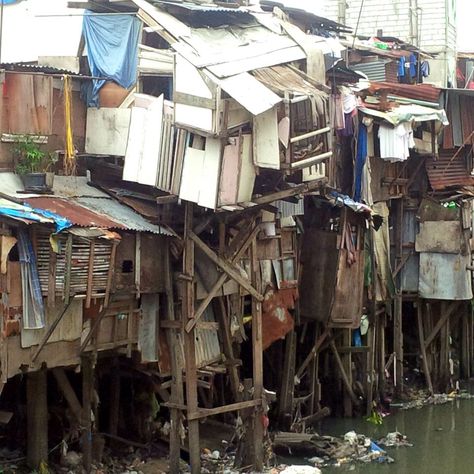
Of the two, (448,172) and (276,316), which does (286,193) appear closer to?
(276,316)

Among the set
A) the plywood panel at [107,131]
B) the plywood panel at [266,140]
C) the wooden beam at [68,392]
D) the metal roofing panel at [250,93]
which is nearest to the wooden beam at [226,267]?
the plywood panel at [266,140]

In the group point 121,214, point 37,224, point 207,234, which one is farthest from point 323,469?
point 37,224

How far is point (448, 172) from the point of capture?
2075cm

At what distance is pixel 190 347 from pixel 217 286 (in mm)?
915

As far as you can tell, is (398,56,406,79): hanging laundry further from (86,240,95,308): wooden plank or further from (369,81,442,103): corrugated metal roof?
(86,240,95,308): wooden plank

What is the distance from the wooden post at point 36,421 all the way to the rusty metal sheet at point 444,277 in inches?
407

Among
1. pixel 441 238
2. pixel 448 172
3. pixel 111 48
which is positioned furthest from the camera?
pixel 448 172

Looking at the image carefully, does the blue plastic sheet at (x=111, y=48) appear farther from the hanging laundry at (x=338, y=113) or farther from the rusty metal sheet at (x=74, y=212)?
the hanging laundry at (x=338, y=113)

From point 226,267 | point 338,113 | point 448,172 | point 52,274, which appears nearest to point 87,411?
point 52,274

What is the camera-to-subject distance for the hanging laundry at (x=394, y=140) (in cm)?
1778

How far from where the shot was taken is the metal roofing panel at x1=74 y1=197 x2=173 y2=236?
11922 millimetres

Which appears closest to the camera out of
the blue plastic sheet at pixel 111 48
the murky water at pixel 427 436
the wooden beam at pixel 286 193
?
the wooden beam at pixel 286 193

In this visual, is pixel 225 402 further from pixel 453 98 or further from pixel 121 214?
pixel 453 98

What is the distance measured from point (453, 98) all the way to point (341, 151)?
3.98 m
